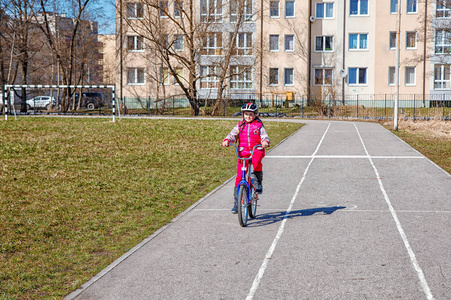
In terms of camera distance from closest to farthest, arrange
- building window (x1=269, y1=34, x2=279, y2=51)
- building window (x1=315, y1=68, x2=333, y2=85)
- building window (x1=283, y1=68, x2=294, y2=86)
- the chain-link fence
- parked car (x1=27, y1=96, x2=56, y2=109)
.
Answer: the chain-link fence → building window (x1=315, y1=68, x2=333, y2=85) → building window (x1=283, y1=68, x2=294, y2=86) → building window (x1=269, y1=34, x2=279, y2=51) → parked car (x1=27, y1=96, x2=56, y2=109)

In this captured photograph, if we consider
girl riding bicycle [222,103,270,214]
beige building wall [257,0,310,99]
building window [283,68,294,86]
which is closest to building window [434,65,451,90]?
beige building wall [257,0,310,99]

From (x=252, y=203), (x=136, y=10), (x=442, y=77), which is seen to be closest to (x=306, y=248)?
(x=252, y=203)

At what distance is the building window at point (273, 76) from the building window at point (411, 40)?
11.9 meters

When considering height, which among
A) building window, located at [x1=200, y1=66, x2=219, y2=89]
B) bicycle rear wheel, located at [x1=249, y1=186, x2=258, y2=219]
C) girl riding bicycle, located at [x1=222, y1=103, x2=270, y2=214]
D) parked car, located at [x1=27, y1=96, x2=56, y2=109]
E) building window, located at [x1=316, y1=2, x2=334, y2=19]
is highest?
building window, located at [x1=316, y1=2, x2=334, y2=19]

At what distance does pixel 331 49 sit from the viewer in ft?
171

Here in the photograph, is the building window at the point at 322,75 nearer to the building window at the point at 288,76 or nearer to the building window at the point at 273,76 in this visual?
the building window at the point at 288,76

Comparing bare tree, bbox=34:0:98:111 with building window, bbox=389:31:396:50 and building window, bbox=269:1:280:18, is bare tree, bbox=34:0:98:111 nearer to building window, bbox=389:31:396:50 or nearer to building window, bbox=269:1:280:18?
building window, bbox=269:1:280:18

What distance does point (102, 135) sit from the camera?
23766mm

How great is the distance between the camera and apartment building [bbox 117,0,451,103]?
165ft

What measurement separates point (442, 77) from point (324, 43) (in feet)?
35.4

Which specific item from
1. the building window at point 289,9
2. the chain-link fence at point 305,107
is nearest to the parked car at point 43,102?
the chain-link fence at point 305,107

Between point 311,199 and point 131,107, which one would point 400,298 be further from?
point 131,107

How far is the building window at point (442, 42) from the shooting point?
49.4 metres

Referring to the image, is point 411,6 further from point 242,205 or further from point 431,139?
point 242,205
